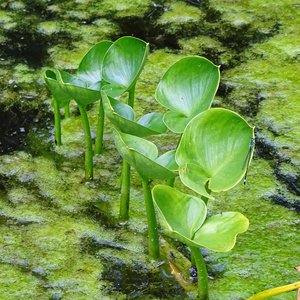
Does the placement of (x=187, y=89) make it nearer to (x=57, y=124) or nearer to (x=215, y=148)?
(x=215, y=148)

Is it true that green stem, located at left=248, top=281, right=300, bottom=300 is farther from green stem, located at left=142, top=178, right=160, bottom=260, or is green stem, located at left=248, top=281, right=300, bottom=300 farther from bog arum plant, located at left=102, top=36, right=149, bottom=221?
bog arum plant, located at left=102, top=36, right=149, bottom=221

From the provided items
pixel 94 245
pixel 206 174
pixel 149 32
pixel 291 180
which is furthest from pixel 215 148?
pixel 149 32

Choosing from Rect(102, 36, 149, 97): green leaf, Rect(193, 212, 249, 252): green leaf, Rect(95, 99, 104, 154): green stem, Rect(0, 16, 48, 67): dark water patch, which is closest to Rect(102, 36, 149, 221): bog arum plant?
Rect(102, 36, 149, 97): green leaf

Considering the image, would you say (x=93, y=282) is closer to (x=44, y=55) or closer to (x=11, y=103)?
(x=11, y=103)

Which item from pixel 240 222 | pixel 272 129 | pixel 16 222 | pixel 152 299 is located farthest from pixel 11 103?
pixel 240 222

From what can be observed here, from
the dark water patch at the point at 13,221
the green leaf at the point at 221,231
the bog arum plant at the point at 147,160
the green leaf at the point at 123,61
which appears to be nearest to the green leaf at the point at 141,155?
the bog arum plant at the point at 147,160
